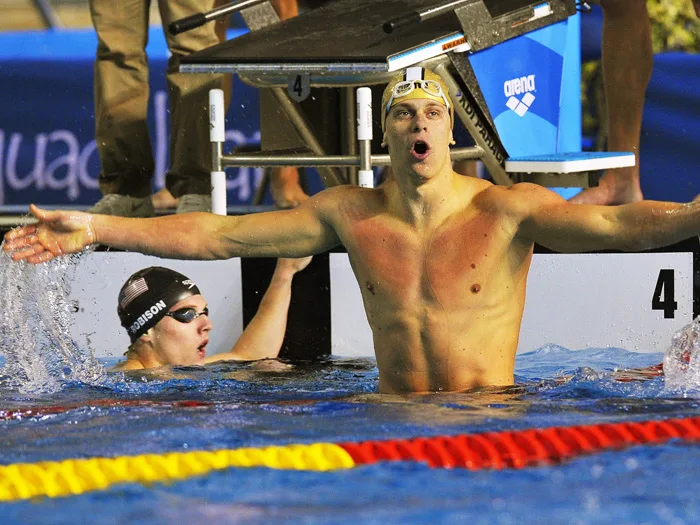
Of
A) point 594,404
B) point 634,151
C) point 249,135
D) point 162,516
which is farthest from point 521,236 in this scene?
point 249,135

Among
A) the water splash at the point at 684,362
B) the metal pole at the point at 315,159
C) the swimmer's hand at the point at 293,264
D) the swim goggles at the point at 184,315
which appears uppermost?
the metal pole at the point at 315,159

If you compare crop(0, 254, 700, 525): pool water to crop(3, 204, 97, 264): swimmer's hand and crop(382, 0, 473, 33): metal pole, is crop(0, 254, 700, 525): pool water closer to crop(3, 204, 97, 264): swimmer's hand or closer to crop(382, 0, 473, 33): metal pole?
crop(3, 204, 97, 264): swimmer's hand

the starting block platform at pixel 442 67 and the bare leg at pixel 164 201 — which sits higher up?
the starting block platform at pixel 442 67

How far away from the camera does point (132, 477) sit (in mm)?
2391

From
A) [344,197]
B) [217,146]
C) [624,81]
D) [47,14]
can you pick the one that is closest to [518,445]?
[344,197]

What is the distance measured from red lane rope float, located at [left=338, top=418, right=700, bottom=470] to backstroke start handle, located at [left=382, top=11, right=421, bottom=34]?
5.29 ft

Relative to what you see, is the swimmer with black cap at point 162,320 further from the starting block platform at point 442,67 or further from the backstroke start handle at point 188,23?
the backstroke start handle at point 188,23

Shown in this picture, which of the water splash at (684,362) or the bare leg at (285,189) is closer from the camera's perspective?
the water splash at (684,362)

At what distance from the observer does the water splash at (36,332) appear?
3527 millimetres

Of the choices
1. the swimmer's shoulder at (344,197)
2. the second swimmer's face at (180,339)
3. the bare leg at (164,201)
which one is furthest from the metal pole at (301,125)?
the swimmer's shoulder at (344,197)

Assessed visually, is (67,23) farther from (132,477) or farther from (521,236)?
(132,477)

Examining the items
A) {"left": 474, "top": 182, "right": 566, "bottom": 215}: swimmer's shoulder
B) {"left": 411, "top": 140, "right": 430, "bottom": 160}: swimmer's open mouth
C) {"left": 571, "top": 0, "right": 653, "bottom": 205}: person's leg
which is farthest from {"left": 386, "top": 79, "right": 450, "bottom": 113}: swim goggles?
{"left": 571, "top": 0, "right": 653, "bottom": 205}: person's leg

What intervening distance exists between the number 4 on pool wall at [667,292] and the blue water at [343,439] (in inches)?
33.1

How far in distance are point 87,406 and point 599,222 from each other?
1.43m
